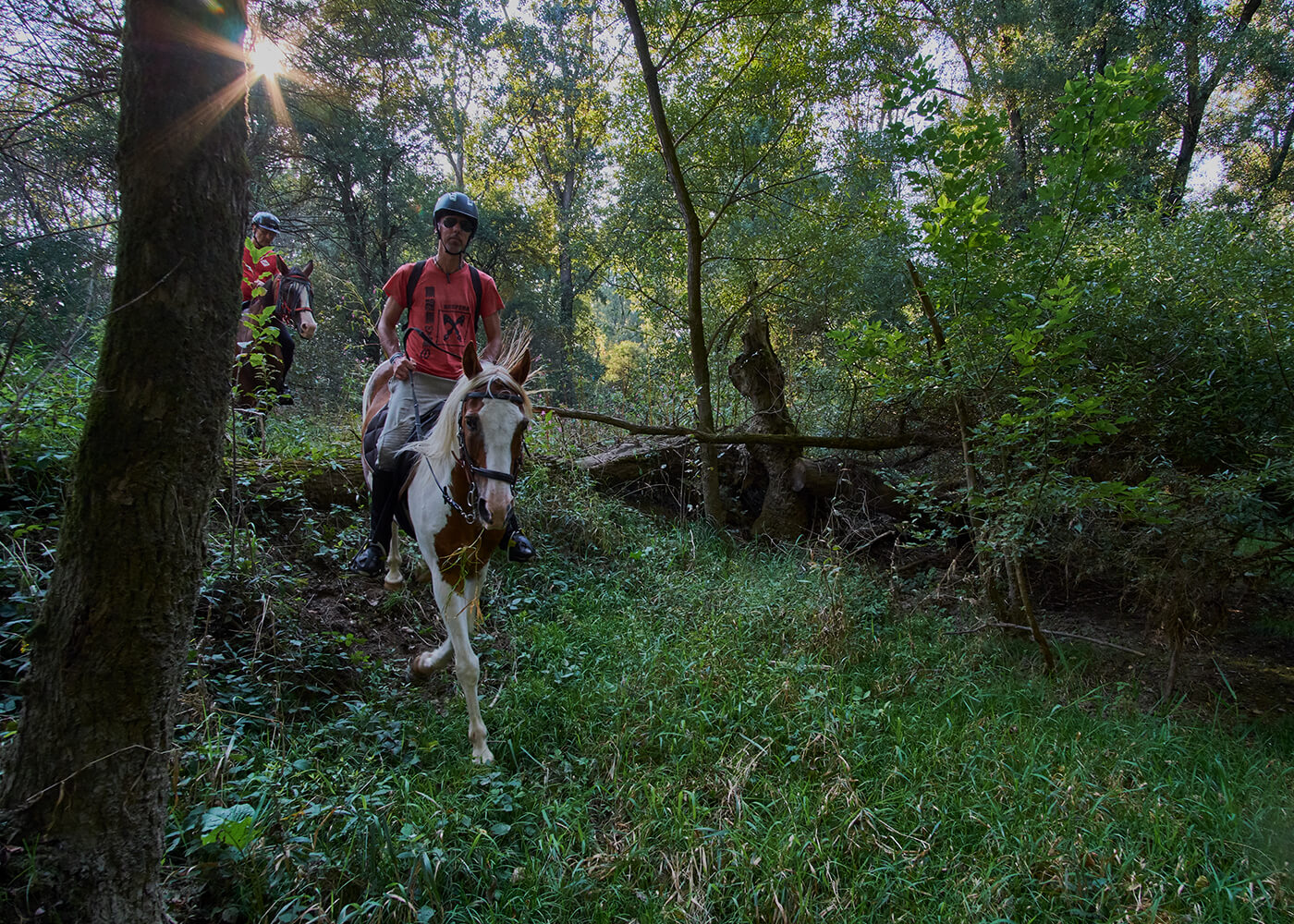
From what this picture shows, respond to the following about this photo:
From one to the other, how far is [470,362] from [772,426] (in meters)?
4.97

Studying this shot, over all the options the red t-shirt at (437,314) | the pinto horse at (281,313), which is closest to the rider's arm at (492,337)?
the red t-shirt at (437,314)

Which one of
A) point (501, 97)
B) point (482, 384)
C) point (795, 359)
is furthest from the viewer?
point (501, 97)

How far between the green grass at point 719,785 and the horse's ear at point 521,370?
208 centimetres

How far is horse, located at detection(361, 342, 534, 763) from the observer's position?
328 cm

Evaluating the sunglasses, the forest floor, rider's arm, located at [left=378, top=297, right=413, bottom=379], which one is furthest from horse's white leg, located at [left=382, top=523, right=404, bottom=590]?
the sunglasses

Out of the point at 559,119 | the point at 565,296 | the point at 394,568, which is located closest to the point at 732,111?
the point at 394,568

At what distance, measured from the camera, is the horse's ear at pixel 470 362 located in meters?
3.42

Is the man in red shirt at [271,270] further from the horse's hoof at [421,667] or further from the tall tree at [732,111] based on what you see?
the tall tree at [732,111]

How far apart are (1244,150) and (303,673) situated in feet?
71.1

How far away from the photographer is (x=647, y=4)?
661 cm

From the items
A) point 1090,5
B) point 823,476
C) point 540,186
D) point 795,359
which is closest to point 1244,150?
point 1090,5

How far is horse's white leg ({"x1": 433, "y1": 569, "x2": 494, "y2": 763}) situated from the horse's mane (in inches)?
32.6

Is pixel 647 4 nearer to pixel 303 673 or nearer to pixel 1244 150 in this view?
pixel 303 673

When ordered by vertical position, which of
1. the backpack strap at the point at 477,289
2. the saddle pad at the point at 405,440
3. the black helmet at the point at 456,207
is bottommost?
the saddle pad at the point at 405,440
